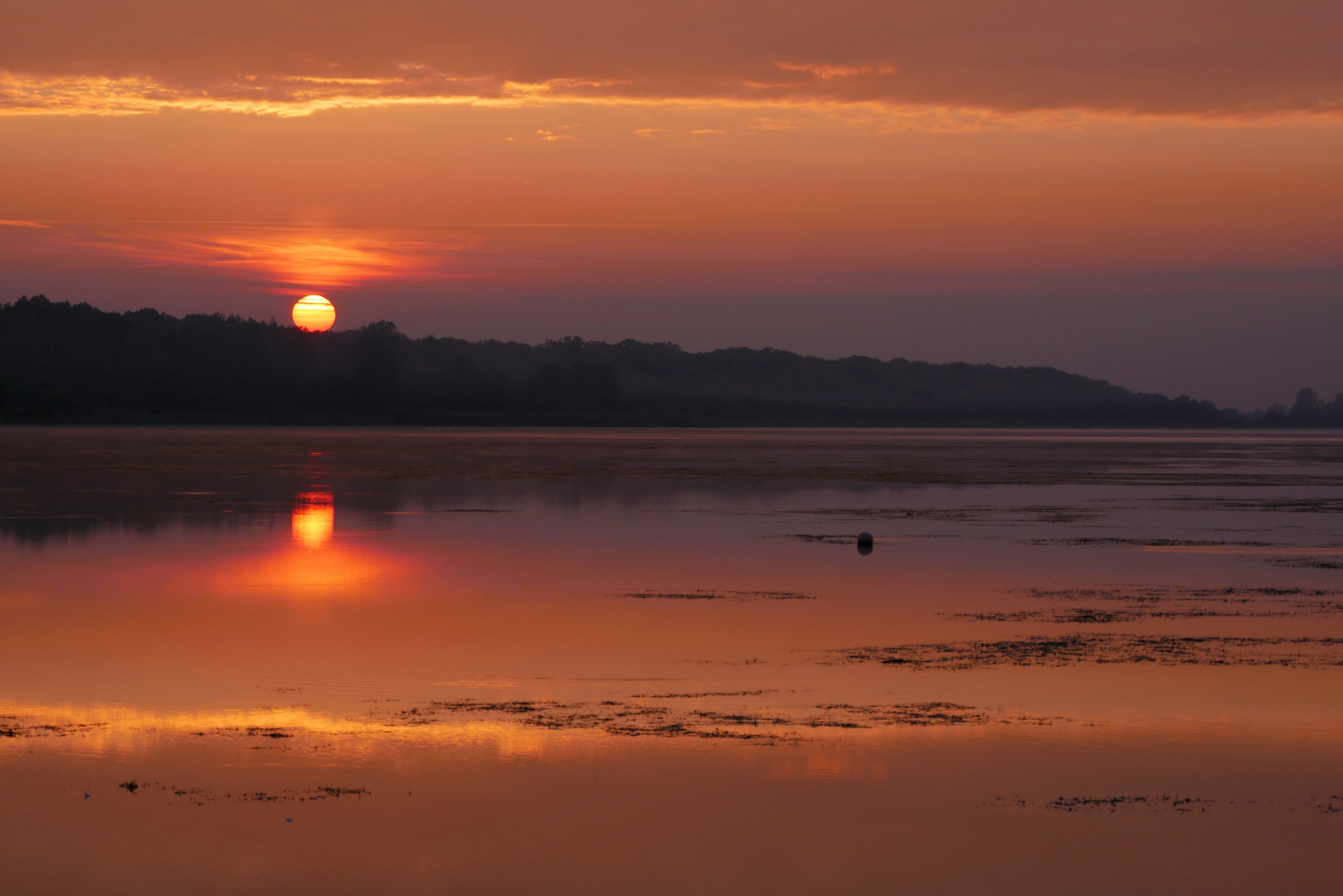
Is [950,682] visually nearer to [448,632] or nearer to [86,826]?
[448,632]

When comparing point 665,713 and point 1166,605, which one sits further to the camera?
point 1166,605

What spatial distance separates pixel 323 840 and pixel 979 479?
4716 cm

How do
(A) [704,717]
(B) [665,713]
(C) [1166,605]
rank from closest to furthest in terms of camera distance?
(A) [704,717], (B) [665,713], (C) [1166,605]

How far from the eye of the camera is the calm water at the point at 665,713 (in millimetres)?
8242

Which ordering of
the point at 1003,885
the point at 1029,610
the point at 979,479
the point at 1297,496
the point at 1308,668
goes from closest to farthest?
the point at 1003,885
the point at 1308,668
the point at 1029,610
the point at 1297,496
the point at 979,479

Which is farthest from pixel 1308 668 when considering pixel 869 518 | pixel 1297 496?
pixel 1297 496

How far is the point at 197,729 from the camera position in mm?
11016

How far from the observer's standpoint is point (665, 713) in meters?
11.8

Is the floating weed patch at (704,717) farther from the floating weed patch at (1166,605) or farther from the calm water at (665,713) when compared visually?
the floating weed patch at (1166,605)

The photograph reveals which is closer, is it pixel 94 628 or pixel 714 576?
pixel 94 628

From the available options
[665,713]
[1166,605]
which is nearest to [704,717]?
[665,713]

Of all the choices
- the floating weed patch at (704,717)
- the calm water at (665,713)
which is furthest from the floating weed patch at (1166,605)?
the floating weed patch at (704,717)

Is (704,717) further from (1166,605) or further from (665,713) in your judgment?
(1166,605)

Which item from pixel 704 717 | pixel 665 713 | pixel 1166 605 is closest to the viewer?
pixel 704 717
